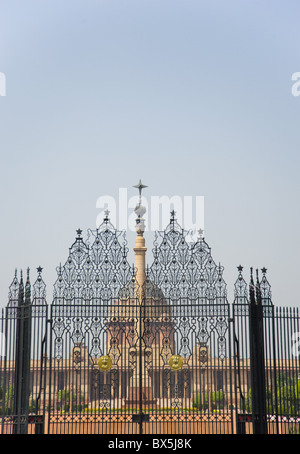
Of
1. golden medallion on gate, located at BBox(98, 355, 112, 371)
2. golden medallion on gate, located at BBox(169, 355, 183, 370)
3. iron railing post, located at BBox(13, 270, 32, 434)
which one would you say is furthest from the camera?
golden medallion on gate, located at BBox(169, 355, 183, 370)

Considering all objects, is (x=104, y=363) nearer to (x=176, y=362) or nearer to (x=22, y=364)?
(x=176, y=362)

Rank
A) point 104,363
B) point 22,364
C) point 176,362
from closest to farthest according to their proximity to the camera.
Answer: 1. point 22,364
2. point 104,363
3. point 176,362

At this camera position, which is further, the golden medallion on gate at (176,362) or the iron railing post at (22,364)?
the golden medallion on gate at (176,362)

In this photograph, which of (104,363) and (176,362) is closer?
(104,363)

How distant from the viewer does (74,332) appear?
14750mm

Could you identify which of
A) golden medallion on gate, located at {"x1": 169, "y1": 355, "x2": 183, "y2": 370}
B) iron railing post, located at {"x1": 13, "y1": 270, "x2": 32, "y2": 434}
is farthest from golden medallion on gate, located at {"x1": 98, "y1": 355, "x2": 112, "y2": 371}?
iron railing post, located at {"x1": 13, "y1": 270, "x2": 32, "y2": 434}

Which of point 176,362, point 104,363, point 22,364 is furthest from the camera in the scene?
point 176,362

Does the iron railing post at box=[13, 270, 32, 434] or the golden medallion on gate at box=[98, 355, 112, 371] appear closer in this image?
the iron railing post at box=[13, 270, 32, 434]

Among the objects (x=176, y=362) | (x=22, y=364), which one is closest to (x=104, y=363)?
(x=176, y=362)

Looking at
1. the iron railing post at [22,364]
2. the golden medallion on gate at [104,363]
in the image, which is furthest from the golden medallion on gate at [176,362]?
the iron railing post at [22,364]

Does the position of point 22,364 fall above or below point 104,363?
above

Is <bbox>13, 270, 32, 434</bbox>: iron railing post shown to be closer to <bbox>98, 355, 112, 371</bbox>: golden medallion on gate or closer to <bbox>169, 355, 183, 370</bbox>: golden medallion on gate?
<bbox>98, 355, 112, 371</bbox>: golden medallion on gate

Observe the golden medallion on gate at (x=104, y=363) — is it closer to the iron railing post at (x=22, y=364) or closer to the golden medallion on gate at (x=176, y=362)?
the golden medallion on gate at (x=176, y=362)
